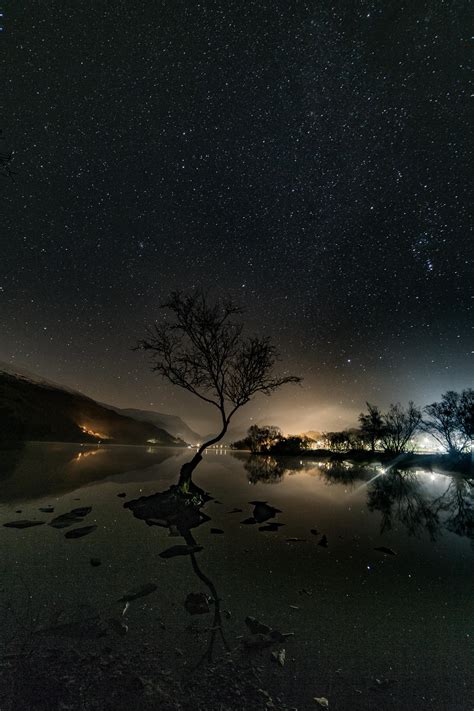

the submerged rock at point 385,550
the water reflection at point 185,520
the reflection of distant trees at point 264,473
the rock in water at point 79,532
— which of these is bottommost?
the reflection of distant trees at point 264,473

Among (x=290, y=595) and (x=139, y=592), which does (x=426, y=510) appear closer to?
(x=290, y=595)

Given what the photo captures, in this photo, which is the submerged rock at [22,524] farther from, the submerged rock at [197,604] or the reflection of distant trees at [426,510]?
the reflection of distant trees at [426,510]

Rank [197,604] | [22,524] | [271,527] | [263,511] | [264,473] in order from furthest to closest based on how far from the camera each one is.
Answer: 1. [264,473]
2. [263,511]
3. [271,527]
4. [22,524]
5. [197,604]

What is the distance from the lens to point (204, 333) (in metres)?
18.7

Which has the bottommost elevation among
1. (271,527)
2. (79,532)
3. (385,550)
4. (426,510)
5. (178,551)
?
(79,532)

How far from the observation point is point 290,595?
6535 mm

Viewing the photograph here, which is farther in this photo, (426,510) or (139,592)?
(426,510)

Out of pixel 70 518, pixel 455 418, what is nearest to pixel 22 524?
pixel 70 518

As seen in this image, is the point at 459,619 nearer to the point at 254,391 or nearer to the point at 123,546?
the point at 123,546

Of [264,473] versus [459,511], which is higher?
[459,511]

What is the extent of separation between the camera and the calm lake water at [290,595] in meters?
4.18

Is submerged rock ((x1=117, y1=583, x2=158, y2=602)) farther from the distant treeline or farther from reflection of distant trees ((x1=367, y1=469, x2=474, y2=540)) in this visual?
the distant treeline

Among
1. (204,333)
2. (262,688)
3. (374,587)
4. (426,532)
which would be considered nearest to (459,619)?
(374,587)

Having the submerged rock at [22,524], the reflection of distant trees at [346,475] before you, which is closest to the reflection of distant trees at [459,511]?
the reflection of distant trees at [346,475]
